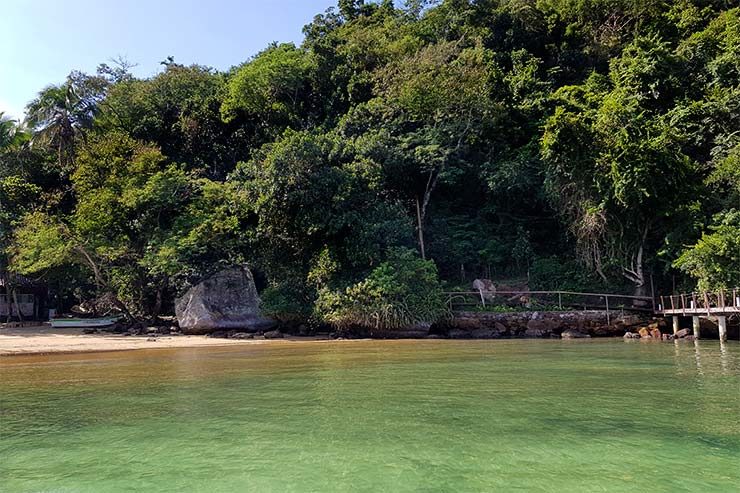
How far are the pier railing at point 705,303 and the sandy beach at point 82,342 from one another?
45.1 feet

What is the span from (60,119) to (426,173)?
66.3ft

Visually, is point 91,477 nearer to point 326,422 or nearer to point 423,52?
point 326,422

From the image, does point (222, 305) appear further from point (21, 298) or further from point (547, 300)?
point (21, 298)

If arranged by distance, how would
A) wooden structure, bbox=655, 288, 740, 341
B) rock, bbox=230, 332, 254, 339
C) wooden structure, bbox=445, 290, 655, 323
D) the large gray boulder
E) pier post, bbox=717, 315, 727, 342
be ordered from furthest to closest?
the large gray boulder → wooden structure, bbox=445, 290, 655, 323 → rock, bbox=230, 332, 254, 339 → pier post, bbox=717, 315, 727, 342 → wooden structure, bbox=655, 288, 740, 341

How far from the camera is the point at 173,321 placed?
23797mm

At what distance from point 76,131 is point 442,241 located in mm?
21310

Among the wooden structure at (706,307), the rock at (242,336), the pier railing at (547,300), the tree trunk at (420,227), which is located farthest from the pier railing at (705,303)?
the rock at (242,336)

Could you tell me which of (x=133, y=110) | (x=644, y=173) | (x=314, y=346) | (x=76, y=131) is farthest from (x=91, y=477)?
(x=133, y=110)

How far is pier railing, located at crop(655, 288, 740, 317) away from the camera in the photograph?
623 inches

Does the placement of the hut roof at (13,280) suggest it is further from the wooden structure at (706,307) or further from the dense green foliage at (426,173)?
the wooden structure at (706,307)

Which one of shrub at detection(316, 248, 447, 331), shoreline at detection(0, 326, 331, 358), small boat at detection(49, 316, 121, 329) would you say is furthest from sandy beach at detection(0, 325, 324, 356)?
shrub at detection(316, 248, 447, 331)

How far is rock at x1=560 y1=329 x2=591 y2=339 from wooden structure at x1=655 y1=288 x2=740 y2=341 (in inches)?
115

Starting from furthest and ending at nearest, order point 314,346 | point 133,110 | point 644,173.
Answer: point 133,110 → point 644,173 → point 314,346

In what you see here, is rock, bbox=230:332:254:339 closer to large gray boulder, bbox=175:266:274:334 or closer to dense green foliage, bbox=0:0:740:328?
large gray boulder, bbox=175:266:274:334
